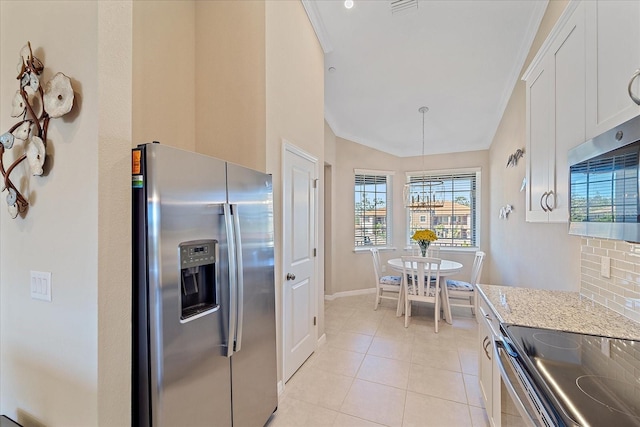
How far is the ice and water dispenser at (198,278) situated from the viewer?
50.6 inches

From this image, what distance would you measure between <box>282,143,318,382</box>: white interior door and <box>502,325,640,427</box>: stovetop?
169cm

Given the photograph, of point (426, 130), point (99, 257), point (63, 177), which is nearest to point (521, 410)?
point (99, 257)

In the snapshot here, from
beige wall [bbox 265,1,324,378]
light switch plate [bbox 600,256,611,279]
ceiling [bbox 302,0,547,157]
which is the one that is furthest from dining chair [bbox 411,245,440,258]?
light switch plate [bbox 600,256,611,279]

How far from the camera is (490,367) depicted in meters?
1.73

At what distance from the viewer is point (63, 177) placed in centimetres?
111

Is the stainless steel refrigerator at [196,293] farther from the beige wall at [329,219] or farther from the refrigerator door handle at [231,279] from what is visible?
the beige wall at [329,219]

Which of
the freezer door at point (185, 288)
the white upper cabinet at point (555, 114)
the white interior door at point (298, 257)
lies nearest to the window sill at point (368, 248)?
the white interior door at point (298, 257)

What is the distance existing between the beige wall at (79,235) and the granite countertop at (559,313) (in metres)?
1.86

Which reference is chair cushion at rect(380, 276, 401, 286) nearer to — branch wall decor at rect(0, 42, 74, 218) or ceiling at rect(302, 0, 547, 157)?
ceiling at rect(302, 0, 547, 157)

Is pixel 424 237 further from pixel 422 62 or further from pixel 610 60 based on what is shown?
pixel 610 60

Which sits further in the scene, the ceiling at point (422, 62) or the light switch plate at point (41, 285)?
the ceiling at point (422, 62)

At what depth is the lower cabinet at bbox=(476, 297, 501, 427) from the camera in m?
1.57

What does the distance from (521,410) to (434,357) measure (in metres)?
2.06

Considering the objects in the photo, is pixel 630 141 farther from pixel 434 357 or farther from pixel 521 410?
pixel 434 357
